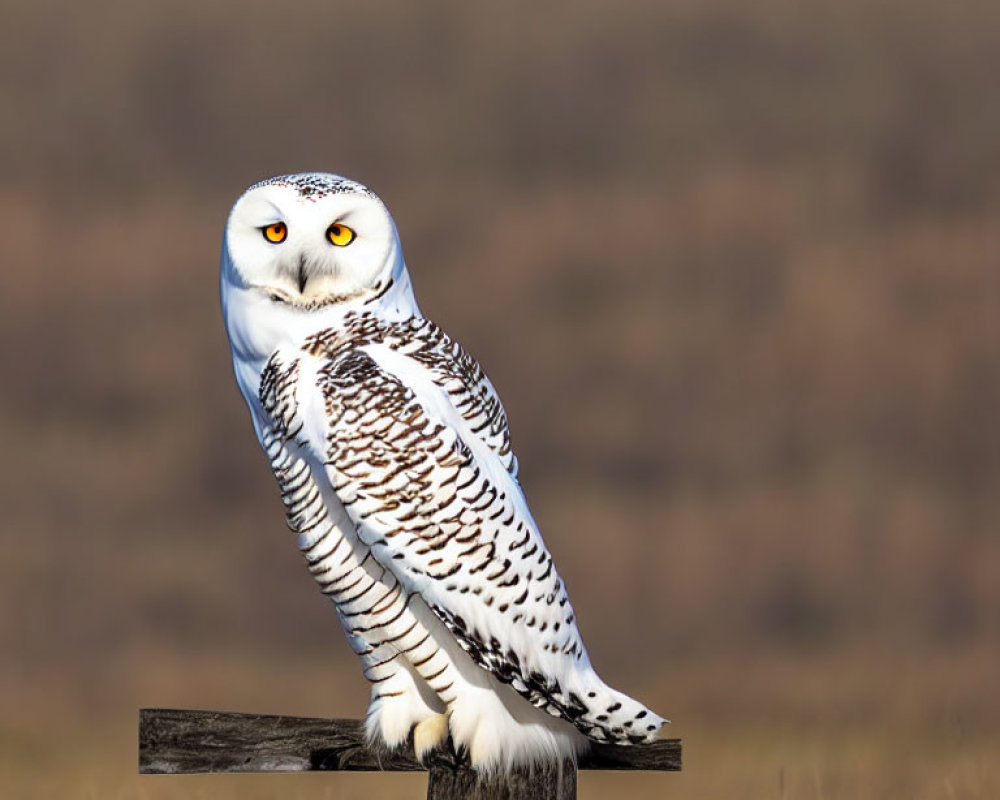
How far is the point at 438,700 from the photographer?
308 cm

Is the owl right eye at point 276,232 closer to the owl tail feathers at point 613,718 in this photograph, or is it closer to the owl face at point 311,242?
the owl face at point 311,242

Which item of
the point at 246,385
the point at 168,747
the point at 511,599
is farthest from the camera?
the point at 246,385

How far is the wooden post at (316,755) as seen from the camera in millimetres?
2824

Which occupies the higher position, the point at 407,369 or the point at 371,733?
the point at 407,369

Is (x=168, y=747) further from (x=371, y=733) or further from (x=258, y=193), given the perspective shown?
(x=258, y=193)

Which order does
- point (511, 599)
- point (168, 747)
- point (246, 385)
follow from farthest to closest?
point (246, 385)
point (511, 599)
point (168, 747)

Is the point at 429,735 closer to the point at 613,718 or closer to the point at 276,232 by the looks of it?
the point at 613,718

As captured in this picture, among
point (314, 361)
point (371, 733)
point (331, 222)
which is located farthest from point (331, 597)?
point (331, 222)

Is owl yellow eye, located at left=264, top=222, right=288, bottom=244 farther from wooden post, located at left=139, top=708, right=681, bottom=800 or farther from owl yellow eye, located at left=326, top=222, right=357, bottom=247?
wooden post, located at left=139, top=708, right=681, bottom=800

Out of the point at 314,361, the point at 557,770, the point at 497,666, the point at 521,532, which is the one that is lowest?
the point at 557,770

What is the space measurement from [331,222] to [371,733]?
1.15 m

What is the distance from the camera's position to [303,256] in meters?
3.12

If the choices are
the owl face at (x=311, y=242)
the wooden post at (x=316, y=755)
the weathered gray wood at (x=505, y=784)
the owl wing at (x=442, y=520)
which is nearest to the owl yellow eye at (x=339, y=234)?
the owl face at (x=311, y=242)

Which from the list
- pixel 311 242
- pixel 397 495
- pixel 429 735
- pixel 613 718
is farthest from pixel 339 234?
pixel 613 718
